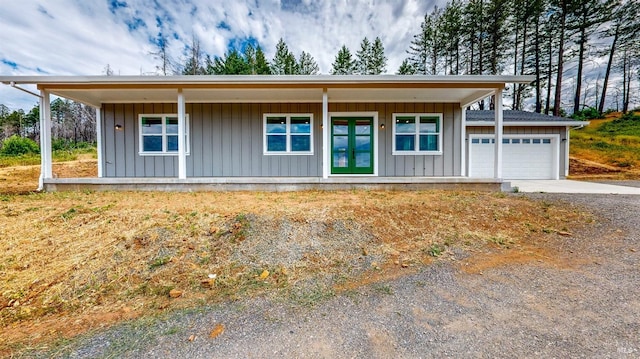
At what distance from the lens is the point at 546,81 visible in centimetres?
2023

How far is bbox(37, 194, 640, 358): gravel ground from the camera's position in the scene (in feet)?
5.63

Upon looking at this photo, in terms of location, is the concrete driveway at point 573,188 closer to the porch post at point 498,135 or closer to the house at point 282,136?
the porch post at point 498,135

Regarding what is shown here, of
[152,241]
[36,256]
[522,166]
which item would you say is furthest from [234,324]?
[522,166]

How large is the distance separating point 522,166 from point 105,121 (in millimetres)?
13384

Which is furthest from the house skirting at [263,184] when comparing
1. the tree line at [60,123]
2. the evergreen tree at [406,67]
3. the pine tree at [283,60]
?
the tree line at [60,123]

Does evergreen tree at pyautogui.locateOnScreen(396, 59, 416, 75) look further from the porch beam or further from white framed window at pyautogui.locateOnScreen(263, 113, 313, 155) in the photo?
the porch beam

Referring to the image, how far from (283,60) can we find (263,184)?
18297mm

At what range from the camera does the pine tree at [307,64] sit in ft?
74.7

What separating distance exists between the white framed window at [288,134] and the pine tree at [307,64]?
15.8 meters

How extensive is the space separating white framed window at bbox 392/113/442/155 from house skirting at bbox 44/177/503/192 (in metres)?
2.05

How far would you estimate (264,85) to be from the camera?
6.49 meters

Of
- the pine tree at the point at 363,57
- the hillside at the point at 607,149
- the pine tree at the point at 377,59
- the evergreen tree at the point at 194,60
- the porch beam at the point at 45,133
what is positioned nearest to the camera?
the porch beam at the point at 45,133

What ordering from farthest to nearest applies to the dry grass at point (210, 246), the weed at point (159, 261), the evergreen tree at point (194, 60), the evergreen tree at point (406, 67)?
the evergreen tree at point (194, 60) → the evergreen tree at point (406, 67) → the weed at point (159, 261) → the dry grass at point (210, 246)

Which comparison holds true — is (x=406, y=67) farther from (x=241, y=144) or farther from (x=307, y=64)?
(x=241, y=144)
